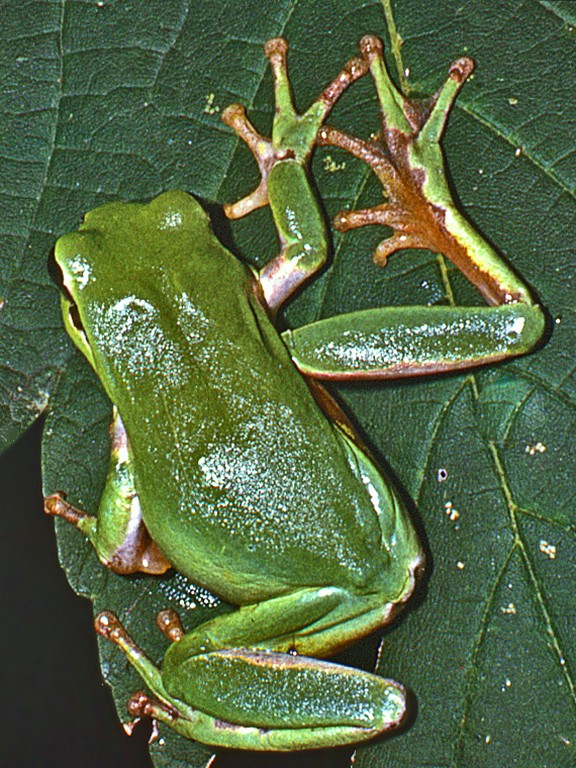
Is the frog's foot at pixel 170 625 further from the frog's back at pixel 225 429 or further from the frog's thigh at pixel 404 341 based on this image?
the frog's thigh at pixel 404 341

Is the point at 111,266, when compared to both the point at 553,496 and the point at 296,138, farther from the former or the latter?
the point at 553,496

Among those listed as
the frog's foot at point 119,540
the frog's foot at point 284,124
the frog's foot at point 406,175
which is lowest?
the frog's foot at point 119,540

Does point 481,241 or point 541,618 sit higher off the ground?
point 481,241

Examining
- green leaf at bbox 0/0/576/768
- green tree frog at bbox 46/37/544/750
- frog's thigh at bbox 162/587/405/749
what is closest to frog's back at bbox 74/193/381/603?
green tree frog at bbox 46/37/544/750

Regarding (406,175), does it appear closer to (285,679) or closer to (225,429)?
(225,429)

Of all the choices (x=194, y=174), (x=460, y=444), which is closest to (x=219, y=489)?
(x=460, y=444)

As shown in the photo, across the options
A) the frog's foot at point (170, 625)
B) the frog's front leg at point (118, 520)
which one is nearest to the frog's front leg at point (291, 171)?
the frog's front leg at point (118, 520)

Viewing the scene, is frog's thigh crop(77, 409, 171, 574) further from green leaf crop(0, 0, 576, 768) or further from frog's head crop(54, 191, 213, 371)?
frog's head crop(54, 191, 213, 371)
